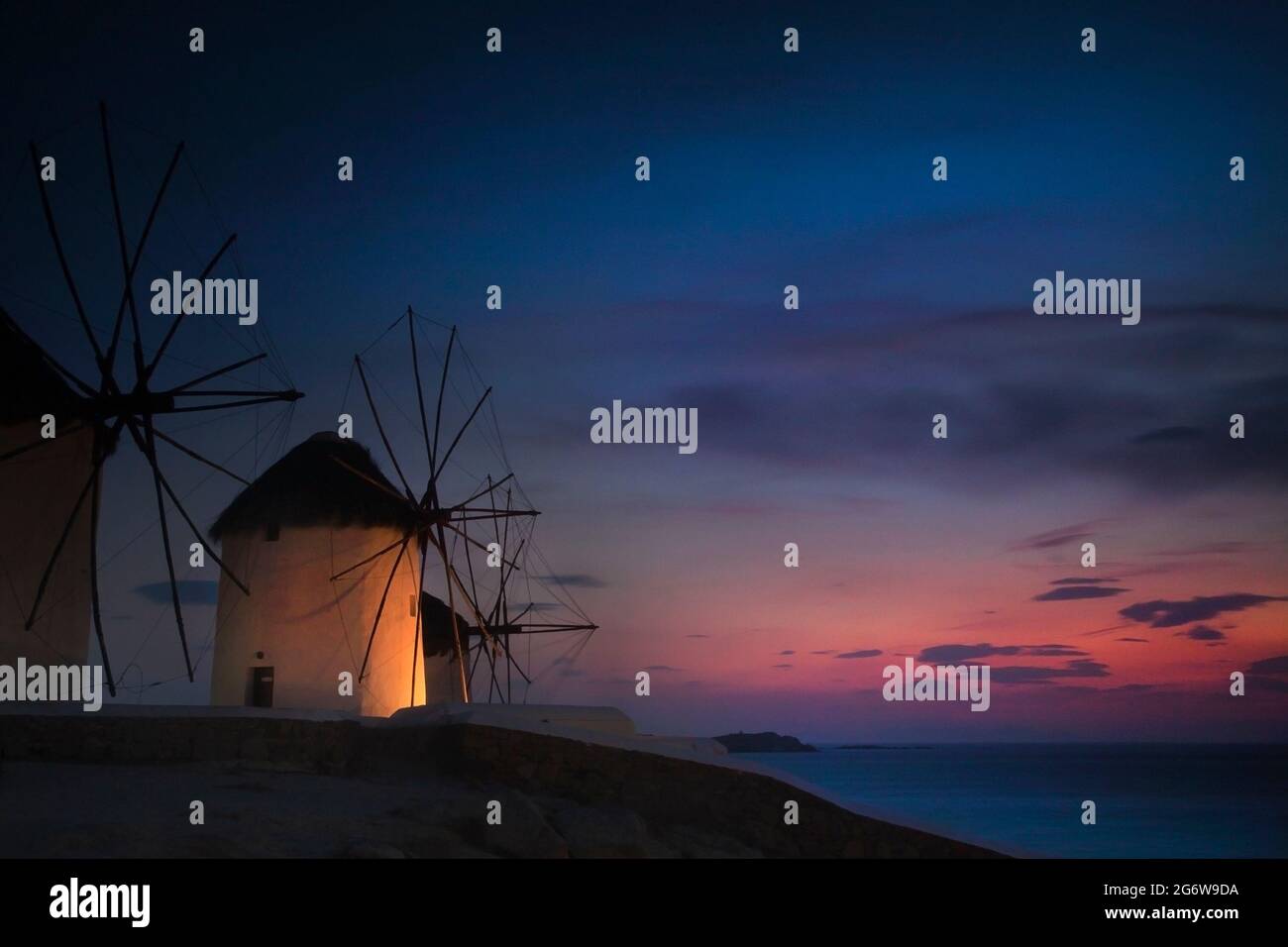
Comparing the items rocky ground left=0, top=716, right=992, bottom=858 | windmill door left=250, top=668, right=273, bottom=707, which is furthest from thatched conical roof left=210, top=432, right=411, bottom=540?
rocky ground left=0, top=716, right=992, bottom=858

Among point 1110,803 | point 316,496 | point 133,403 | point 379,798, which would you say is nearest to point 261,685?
point 316,496

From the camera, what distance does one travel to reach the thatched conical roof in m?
19.5

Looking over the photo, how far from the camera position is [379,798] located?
37.2 feet

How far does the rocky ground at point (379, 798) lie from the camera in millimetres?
9500

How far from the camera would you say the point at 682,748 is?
12.7 meters

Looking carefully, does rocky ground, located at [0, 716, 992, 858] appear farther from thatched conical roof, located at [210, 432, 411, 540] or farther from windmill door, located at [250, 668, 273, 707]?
thatched conical roof, located at [210, 432, 411, 540]

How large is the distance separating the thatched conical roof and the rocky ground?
6590mm

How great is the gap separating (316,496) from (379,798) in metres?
9.09

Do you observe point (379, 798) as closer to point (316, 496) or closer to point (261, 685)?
→ point (261, 685)
